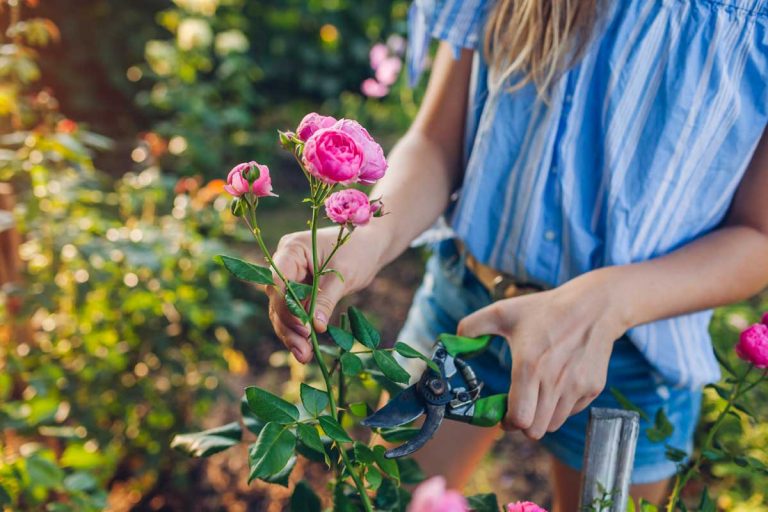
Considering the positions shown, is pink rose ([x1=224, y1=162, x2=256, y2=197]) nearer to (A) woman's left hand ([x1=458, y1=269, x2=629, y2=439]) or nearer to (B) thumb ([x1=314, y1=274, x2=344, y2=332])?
(B) thumb ([x1=314, y1=274, x2=344, y2=332])

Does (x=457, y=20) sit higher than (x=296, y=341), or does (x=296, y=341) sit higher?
(x=457, y=20)

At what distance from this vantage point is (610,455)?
83 cm

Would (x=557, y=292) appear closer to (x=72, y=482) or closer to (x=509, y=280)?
(x=509, y=280)

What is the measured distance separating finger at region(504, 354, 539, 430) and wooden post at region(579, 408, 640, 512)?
71mm

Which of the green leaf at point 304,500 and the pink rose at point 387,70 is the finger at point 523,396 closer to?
the green leaf at point 304,500

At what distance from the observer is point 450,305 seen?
1283 mm

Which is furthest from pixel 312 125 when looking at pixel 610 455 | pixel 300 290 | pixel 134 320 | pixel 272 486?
pixel 272 486

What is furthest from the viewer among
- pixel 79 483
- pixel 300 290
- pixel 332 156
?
pixel 79 483

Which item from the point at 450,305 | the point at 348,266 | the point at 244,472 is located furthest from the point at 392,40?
the point at 348,266

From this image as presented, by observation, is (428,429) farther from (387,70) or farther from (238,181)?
(387,70)

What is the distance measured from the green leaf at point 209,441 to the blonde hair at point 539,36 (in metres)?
0.65

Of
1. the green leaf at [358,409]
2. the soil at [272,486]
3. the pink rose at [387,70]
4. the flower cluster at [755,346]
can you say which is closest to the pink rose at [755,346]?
the flower cluster at [755,346]

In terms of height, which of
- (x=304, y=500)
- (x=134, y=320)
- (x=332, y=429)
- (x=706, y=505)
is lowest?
(x=134, y=320)

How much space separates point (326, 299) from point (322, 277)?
7 centimetres
